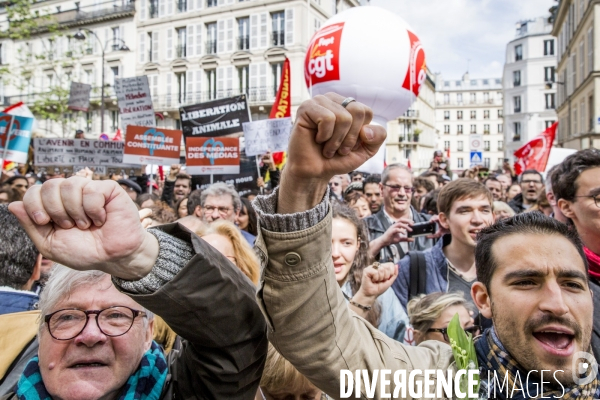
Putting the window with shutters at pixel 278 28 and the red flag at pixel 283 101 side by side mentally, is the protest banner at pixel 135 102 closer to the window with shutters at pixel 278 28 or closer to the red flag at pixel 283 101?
the red flag at pixel 283 101

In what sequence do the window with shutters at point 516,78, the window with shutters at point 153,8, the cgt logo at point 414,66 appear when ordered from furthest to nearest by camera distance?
the window with shutters at point 516,78, the window with shutters at point 153,8, the cgt logo at point 414,66

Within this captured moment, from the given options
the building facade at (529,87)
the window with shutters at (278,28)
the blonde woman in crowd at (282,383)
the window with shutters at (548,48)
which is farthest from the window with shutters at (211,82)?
the window with shutters at (548,48)

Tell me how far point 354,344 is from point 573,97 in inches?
1327

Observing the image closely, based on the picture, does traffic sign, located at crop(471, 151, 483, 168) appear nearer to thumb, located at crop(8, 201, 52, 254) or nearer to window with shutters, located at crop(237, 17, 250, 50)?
thumb, located at crop(8, 201, 52, 254)

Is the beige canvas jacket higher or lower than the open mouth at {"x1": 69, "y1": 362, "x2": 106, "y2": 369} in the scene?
higher

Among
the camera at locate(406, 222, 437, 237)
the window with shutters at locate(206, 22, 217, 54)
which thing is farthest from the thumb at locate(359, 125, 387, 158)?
the window with shutters at locate(206, 22, 217, 54)

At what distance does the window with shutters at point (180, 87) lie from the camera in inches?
1405

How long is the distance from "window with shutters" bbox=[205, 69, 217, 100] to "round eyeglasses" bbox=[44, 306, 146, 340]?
3446 centimetres

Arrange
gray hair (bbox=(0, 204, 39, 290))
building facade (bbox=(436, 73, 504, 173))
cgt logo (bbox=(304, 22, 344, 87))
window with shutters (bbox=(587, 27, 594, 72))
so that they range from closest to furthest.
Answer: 1. gray hair (bbox=(0, 204, 39, 290))
2. cgt logo (bbox=(304, 22, 344, 87))
3. window with shutters (bbox=(587, 27, 594, 72))
4. building facade (bbox=(436, 73, 504, 173))

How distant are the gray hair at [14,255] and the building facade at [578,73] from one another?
25.6 metres

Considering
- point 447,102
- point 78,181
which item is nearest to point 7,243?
point 78,181

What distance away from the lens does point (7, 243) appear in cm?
238

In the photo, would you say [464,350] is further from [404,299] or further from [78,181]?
[404,299]

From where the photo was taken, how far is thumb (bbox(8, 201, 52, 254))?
1.09 m
